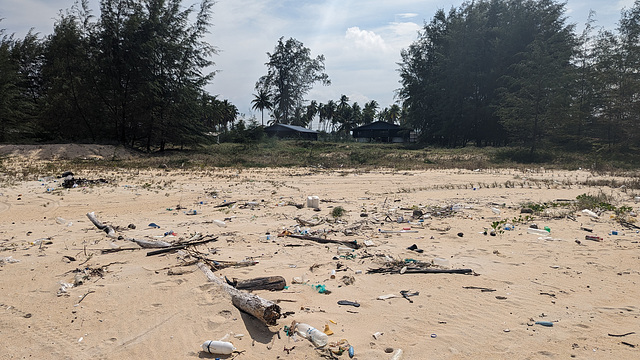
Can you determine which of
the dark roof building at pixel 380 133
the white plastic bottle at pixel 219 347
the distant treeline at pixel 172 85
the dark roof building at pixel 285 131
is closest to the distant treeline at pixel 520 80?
the distant treeline at pixel 172 85

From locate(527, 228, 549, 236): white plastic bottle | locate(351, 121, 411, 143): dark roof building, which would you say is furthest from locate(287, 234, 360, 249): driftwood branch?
locate(351, 121, 411, 143): dark roof building

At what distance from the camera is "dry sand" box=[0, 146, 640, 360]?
2779mm

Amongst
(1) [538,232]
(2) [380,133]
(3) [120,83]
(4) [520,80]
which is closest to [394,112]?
(2) [380,133]

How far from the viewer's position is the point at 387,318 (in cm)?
312

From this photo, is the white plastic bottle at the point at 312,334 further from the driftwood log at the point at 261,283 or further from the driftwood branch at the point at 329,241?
the driftwood branch at the point at 329,241

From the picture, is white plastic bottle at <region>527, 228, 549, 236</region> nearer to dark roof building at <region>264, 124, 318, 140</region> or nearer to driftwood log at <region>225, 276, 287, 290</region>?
driftwood log at <region>225, 276, 287, 290</region>

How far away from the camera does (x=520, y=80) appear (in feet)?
72.3

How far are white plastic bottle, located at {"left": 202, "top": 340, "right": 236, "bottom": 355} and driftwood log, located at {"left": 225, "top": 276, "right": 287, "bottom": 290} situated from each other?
87cm

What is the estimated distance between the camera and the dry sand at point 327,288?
2.78m

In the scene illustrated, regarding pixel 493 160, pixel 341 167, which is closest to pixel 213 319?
pixel 341 167

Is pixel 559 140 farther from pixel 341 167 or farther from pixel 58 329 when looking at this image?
pixel 58 329

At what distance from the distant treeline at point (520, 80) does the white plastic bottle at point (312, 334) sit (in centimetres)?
2106

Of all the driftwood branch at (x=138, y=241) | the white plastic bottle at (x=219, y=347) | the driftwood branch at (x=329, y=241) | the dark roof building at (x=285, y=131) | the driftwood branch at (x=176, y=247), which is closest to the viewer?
the white plastic bottle at (x=219, y=347)

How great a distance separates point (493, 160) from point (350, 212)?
48.2ft
